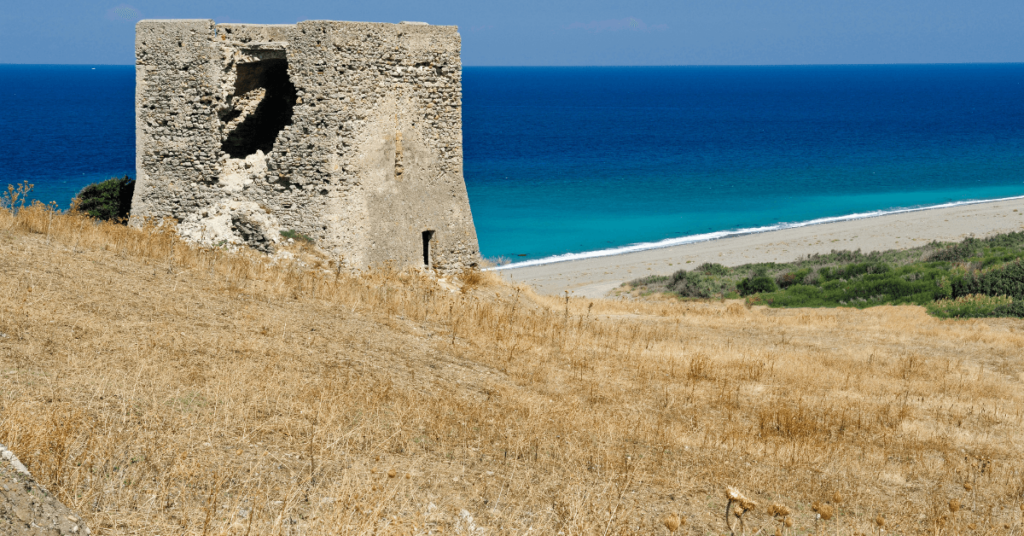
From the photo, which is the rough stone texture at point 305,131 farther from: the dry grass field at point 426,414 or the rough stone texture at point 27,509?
the rough stone texture at point 27,509

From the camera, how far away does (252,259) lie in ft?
48.2

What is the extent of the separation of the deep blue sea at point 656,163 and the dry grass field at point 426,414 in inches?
1204

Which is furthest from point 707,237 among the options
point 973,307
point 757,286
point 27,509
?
point 27,509

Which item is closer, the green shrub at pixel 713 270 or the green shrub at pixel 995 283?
the green shrub at pixel 995 283

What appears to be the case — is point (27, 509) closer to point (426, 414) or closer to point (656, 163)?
point (426, 414)

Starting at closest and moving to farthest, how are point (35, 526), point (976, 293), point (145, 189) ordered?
point (35, 526) → point (145, 189) → point (976, 293)

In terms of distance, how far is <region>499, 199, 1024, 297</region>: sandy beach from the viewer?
1417 inches

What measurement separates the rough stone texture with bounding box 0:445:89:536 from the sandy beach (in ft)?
89.7

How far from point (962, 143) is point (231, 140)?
93861mm

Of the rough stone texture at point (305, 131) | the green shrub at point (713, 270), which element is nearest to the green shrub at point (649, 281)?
the green shrub at point (713, 270)

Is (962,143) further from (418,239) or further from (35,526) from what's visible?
(35,526)

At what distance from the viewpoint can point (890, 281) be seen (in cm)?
2530

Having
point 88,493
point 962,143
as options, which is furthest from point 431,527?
point 962,143

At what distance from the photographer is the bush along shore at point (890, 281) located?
22234 mm
